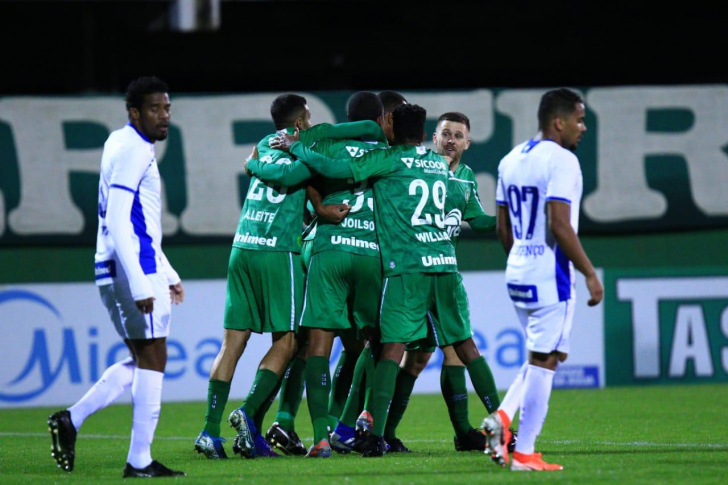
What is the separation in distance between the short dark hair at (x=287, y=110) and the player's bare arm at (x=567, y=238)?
2.11 meters

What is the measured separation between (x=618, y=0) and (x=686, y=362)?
6.26 m

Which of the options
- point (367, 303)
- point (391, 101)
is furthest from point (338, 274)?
point (391, 101)

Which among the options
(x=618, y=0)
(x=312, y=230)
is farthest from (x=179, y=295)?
(x=618, y=0)

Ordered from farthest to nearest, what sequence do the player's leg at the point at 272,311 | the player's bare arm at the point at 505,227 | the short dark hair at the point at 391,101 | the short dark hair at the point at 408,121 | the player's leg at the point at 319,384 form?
the short dark hair at the point at 391,101, the player's leg at the point at 272,311, the short dark hair at the point at 408,121, the player's leg at the point at 319,384, the player's bare arm at the point at 505,227

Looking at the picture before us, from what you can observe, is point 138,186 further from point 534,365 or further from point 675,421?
point 675,421

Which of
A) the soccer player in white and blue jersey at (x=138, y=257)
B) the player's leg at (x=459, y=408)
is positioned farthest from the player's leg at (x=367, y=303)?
the soccer player in white and blue jersey at (x=138, y=257)

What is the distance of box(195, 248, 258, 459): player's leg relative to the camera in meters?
6.58

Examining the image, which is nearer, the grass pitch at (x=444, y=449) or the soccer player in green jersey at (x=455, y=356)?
the grass pitch at (x=444, y=449)

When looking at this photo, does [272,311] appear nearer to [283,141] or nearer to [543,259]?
[283,141]

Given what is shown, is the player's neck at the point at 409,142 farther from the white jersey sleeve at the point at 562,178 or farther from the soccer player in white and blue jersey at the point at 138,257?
the soccer player in white and blue jersey at the point at 138,257

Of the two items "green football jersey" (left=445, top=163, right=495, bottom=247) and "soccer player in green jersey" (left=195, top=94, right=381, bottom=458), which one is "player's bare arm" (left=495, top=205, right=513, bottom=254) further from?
"soccer player in green jersey" (left=195, top=94, right=381, bottom=458)

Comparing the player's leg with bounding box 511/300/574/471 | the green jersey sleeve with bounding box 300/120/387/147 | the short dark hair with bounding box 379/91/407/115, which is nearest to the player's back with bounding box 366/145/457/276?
the green jersey sleeve with bounding box 300/120/387/147

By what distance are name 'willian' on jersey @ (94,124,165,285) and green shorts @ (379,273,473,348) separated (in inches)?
58.5

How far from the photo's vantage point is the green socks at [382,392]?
20.8 feet
